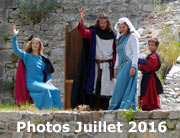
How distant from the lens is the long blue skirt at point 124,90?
5520 mm

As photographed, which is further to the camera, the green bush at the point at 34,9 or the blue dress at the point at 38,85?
the green bush at the point at 34,9

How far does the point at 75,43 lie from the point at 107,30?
48.4 inches

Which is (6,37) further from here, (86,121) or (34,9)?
(86,121)

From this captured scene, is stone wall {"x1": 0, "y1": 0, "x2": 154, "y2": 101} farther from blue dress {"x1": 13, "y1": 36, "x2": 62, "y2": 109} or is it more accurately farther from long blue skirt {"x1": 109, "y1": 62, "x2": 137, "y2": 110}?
long blue skirt {"x1": 109, "y1": 62, "x2": 137, "y2": 110}

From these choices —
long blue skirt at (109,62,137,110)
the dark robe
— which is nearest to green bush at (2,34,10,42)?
the dark robe

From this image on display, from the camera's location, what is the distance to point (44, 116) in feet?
16.9

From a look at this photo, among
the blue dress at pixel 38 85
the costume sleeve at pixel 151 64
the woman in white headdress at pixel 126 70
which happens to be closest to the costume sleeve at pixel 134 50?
the woman in white headdress at pixel 126 70

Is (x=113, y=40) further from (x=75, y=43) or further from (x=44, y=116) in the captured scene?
(x=44, y=116)

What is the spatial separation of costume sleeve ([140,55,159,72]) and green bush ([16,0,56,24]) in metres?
4.32

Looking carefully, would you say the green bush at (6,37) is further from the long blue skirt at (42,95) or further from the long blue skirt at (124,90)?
the long blue skirt at (124,90)

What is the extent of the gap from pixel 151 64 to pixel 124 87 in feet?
2.11

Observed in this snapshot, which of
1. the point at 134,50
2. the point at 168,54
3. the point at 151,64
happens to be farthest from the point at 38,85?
the point at 168,54

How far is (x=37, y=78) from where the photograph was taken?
246 inches

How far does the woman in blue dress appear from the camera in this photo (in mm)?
6051
